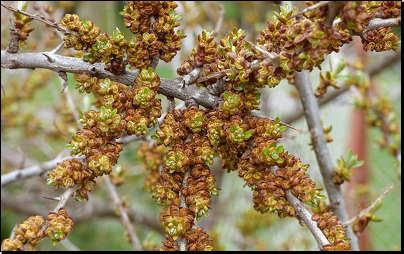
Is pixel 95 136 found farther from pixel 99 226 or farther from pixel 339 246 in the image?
pixel 99 226

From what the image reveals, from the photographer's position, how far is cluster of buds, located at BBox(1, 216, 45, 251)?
26.8 inches

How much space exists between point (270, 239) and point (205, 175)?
9.76ft

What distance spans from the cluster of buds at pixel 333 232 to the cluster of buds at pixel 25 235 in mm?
600

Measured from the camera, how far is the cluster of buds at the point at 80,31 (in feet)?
2.64

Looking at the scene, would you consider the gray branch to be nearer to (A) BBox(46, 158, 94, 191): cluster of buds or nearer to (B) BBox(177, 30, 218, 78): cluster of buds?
(B) BBox(177, 30, 218, 78): cluster of buds

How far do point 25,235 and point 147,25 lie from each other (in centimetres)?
56

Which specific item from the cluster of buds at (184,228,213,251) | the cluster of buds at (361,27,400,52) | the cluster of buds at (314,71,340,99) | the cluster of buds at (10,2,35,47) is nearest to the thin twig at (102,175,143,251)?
the cluster of buds at (184,228,213,251)

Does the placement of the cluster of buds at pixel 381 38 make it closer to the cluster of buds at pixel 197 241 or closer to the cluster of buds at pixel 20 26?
the cluster of buds at pixel 197 241

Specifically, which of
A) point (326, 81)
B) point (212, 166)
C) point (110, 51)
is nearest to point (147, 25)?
point (110, 51)

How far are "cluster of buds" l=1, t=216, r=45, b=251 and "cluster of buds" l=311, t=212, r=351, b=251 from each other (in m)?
0.60

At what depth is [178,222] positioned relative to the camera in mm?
751

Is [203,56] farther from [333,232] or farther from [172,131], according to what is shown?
[333,232]

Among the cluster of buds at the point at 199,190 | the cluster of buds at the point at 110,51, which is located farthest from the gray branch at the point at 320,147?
the cluster of buds at the point at 110,51

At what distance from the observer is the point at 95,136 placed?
802 millimetres
